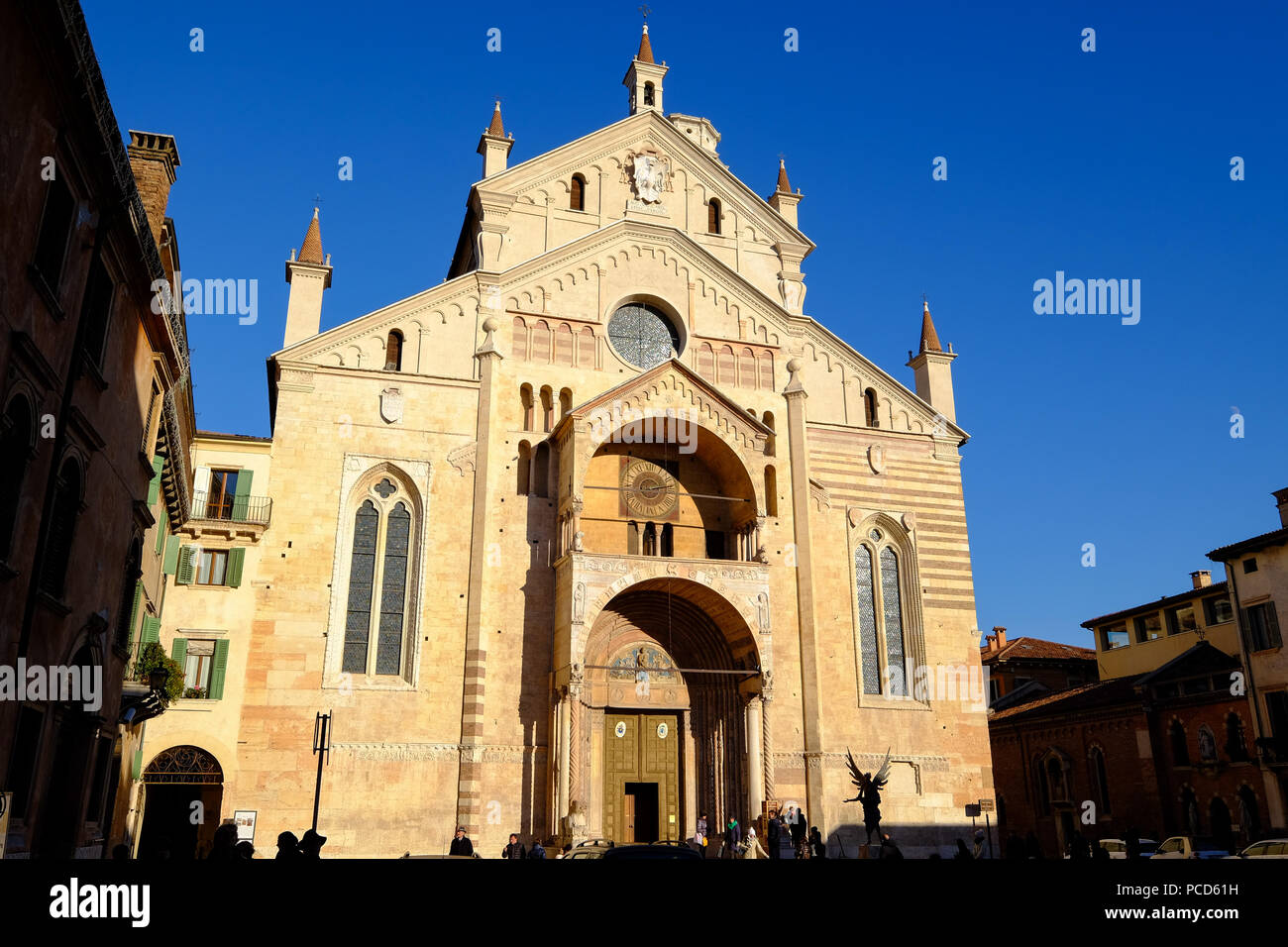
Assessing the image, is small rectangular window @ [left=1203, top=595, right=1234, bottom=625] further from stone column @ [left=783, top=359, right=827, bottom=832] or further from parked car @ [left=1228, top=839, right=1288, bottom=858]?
stone column @ [left=783, top=359, right=827, bottom=832]

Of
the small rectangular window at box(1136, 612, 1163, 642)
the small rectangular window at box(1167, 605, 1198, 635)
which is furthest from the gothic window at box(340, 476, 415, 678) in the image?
the small rectangular window at box(1136, 612, 1163, 642)

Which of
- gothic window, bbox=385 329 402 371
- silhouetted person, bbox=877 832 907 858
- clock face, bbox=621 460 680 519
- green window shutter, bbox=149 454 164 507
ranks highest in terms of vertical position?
gothic window, bbox=385 329 402 371

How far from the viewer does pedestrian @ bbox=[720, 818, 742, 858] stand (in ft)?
81.8

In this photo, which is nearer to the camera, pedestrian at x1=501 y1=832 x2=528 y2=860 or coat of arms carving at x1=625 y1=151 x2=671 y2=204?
pedestrian at x1=501 y1=832 x2=528 y2=860

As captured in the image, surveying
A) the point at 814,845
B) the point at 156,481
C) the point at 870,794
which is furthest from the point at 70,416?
the point at 870,794

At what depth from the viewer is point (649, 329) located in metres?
31.6

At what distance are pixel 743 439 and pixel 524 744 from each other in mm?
11042

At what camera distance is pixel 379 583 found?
26.8 m

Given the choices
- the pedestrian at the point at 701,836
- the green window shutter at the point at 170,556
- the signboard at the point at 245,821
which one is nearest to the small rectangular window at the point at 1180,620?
the pedestrian at the point at 701,836

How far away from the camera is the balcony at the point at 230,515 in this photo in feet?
83.7

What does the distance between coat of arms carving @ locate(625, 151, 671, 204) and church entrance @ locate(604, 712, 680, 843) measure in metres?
17.2

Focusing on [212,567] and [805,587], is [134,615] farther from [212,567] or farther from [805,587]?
[805,587]

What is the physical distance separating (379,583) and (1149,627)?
37706 mm

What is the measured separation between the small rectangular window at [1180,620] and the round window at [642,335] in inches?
1135
